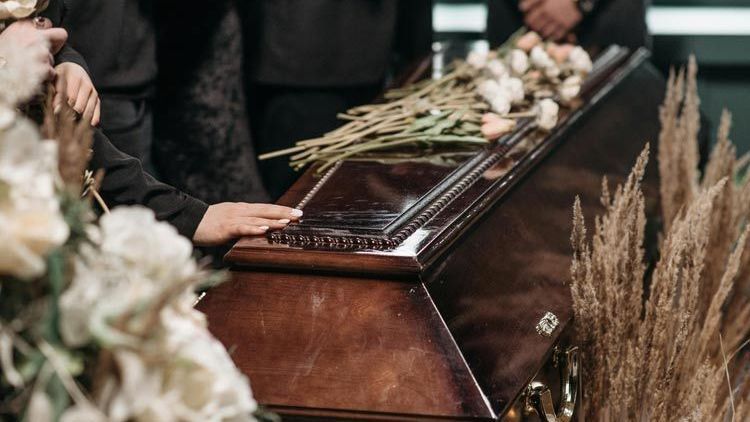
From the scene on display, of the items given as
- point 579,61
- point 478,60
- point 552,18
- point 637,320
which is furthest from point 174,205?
point 552,18

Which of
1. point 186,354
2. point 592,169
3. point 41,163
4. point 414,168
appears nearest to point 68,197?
point 41,163

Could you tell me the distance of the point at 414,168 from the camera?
6.46 ft

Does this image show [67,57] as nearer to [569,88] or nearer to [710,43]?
[569,88]

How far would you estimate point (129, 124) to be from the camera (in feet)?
7.57

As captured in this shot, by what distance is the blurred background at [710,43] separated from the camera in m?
5.25

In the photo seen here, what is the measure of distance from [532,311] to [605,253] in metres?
0.16

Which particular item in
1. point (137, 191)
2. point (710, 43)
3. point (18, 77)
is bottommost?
point (710, 43)

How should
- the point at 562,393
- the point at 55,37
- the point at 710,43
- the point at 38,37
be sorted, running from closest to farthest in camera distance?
→ 1. the point at 38,37
2. the point at 55,37
3. the point at 562,393
4. the point at 710,43

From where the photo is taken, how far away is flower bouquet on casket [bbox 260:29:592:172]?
2.14 meters

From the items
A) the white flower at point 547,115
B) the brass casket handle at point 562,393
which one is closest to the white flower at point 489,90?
the white flower at point 547,115

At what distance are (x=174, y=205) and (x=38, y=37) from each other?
0.40 meters

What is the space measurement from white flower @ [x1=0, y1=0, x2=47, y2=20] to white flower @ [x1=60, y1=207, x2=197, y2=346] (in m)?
0.72

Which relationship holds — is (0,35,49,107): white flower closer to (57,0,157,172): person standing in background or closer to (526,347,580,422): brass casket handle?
(526,347,580,422): brass casket handle

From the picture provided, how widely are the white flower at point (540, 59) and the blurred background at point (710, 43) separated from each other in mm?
2433
